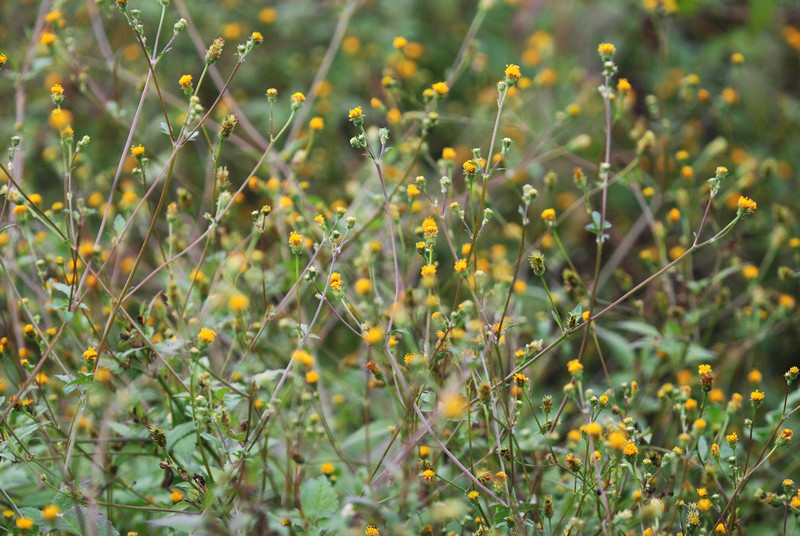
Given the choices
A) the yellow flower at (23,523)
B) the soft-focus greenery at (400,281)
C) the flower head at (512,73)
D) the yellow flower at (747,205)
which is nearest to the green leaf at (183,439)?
the soft-focus greenery at (400,281)

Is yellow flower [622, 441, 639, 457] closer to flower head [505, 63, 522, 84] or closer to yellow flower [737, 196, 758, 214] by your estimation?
yellow flower [737, 196, 758, 214]

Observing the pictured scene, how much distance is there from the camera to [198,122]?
1392mm

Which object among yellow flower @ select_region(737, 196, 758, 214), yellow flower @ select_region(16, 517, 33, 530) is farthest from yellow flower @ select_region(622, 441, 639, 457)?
yellow flower @ select_region(16, 517, 33, 530)

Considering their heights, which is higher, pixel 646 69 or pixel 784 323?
pixel 646 69

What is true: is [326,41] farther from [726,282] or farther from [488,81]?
[726,282]

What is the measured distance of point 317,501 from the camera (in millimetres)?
1202

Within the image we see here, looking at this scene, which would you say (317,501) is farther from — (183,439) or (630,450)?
(630,450)

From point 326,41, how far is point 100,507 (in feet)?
8.03

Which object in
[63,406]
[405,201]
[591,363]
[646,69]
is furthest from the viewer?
[646,69]

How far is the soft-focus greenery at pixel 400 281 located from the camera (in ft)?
4.06

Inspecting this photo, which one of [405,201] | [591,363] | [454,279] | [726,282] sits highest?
[405,201]

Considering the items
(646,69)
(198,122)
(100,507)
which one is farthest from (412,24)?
(100,507)

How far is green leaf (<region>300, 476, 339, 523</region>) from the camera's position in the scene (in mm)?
1176

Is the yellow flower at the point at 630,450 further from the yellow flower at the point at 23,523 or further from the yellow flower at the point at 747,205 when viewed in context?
the yellow flower at the point at 23,523
